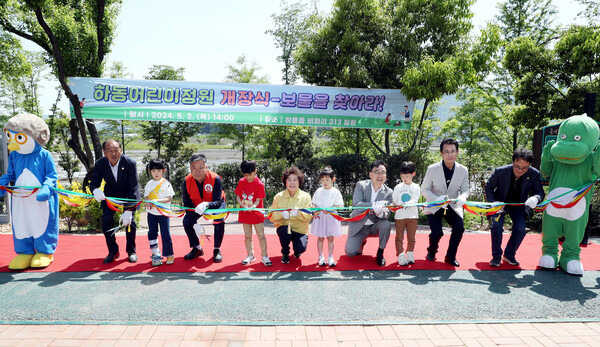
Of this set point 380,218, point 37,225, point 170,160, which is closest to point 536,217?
point 380,218

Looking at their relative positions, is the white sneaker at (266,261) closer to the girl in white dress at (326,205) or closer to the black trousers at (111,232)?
the girl in white dress at (326,205)

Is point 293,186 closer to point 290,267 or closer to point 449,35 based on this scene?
point 290,267

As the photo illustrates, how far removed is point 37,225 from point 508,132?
17957 millimetres

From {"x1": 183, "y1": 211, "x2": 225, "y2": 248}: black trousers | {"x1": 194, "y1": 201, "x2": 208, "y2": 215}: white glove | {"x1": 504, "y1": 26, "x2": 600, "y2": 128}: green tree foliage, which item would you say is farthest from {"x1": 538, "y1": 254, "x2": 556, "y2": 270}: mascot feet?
{"x1": 504, "y1": 26, "x2": 600, "y2": 128}: green tree foliage

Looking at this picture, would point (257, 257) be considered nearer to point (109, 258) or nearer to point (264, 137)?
point (109, 258)

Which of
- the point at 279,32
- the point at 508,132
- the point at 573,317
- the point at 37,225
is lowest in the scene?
the point at 573,317

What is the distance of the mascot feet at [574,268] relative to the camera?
435 cm

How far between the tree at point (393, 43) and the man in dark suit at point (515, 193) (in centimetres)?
404

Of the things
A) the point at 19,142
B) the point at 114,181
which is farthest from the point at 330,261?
the point at 19,142

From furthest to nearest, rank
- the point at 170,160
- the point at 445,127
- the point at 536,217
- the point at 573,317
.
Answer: the point at 445,127, the point at 170,160, the point at 536,217, the point at 573,317

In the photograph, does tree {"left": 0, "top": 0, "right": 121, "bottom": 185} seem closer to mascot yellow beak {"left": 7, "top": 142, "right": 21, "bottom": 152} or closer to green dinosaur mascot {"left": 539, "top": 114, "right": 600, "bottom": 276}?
mascot yellow beak {"left": 7, "top": 142, "right": 21, "bottom": 152}

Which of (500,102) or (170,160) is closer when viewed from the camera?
(170,160)

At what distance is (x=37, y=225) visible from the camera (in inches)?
178

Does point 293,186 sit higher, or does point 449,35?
point 449,35
